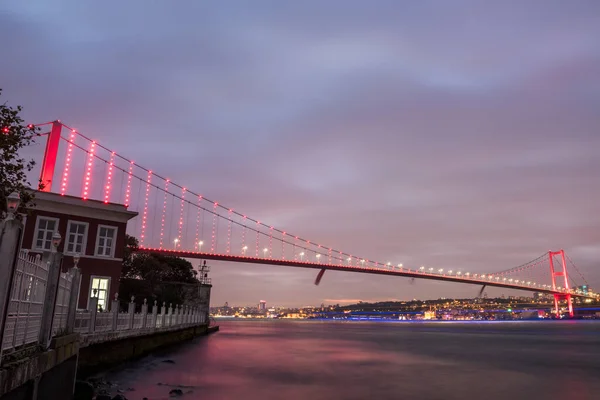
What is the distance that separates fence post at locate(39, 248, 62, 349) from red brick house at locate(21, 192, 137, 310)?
19.4 m

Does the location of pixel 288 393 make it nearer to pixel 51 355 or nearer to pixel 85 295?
pixel 51 355

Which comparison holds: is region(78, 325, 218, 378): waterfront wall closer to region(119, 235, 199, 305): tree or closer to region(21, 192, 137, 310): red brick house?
region(21, 192, 137, 310): red brick house

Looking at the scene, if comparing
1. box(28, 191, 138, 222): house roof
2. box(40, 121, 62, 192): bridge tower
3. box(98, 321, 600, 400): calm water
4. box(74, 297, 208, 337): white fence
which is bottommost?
box(98, 321, 600, 400): calm water

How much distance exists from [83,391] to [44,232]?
16.3m

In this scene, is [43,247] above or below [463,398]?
above

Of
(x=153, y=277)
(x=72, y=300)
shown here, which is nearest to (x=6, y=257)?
(x=72, y=300)

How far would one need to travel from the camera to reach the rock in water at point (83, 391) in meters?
13.1

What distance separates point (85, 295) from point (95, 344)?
1219 centimetres

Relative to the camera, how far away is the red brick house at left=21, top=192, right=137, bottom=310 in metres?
26.8

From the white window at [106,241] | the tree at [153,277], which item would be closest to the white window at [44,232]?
the white window at [106,241]

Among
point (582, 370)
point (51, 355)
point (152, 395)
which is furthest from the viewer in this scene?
point (582, 370)

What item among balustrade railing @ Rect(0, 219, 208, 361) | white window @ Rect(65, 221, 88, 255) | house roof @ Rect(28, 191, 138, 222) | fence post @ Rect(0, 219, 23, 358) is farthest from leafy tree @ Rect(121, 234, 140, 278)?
fence post @ Rect(0, 219, 23, 358)

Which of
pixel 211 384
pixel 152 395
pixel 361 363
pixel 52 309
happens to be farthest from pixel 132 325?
pixel 361 363

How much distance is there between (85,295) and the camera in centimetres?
2712
